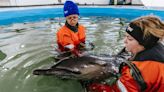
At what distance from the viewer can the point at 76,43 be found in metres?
4.52

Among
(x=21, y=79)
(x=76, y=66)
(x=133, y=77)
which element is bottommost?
(x=21, y=79)

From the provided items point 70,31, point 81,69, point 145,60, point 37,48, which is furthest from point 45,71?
point 37,48

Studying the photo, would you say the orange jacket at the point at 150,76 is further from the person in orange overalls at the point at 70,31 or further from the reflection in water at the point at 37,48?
the person in orange overalls at the point at 70,31

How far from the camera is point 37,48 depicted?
550 cm

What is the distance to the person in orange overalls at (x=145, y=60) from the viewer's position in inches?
85.7

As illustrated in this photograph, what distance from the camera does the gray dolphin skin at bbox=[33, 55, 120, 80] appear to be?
326 cm

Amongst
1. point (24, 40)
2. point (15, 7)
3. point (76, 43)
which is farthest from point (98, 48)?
point (15, 7)

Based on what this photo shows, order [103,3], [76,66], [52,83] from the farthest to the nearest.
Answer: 1. [103,3]
2. [52,83]
3. [76,66]

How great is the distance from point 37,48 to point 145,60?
3.61 meters

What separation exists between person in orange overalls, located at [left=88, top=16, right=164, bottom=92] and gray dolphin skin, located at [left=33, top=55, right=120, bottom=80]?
94 cm

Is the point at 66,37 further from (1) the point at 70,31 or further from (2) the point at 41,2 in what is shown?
(2) the point at 41,2

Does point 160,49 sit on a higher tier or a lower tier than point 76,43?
higher

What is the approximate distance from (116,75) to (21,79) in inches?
60.7

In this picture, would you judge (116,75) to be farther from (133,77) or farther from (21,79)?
(21,79)
